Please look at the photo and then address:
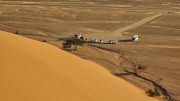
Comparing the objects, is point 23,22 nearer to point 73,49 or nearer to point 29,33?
point 29,33

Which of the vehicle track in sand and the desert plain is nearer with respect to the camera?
the desert plain

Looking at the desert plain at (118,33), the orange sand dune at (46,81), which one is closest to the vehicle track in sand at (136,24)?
the desert plain at (118,33)

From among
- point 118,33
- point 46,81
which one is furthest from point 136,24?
point 46,81

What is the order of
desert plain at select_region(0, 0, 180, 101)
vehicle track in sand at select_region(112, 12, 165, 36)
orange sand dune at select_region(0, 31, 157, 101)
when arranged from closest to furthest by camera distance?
1. orange sand dune at select_region(0, 31, 157, 101)
2. desert plain at select_region(0, 0, 180, 101)
3. vehicle track in sand at select_region(112, 12, 165, 36)

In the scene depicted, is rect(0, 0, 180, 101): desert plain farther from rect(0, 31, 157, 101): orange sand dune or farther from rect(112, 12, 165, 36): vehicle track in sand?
rect(0, 31, 157, 101): orange sand dune

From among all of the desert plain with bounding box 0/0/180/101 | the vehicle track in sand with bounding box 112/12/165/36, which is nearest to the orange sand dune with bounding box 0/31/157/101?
the desert plain with bounding box 0/0/180/101

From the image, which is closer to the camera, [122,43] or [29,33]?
[122,43]

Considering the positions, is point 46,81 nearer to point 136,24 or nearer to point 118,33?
point 118,33

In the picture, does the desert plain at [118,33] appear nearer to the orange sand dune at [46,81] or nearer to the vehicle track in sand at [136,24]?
the vehicle track in sand at [136,24]

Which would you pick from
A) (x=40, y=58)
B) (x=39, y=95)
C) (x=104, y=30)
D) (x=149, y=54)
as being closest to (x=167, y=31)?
(x=104, y=30)
